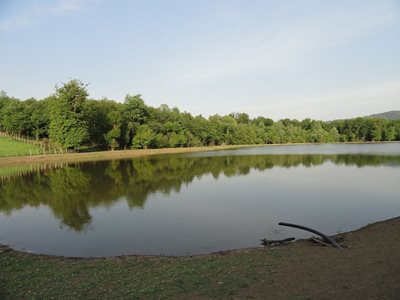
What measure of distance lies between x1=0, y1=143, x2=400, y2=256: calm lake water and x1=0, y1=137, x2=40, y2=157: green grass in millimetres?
28703

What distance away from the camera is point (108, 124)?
261 ft

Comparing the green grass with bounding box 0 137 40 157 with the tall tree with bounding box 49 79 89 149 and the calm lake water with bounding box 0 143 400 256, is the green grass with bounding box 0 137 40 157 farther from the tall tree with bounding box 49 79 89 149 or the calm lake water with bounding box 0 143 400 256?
the calm lake water with bounding box 0 143 400 256

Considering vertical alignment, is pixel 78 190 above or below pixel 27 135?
below

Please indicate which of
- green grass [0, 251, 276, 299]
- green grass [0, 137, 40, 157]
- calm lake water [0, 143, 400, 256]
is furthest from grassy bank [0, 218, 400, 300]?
green grass [0, 137, 40, 157]

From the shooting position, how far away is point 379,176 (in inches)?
1259

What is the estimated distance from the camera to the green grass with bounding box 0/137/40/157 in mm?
59562

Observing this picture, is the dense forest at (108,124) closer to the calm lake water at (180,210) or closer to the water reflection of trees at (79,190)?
the water reflection of trees at (79,190)

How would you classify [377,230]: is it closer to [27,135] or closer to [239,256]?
[239,256]

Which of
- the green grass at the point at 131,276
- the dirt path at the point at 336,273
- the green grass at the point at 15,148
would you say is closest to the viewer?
the dirt path at the point at 336,273

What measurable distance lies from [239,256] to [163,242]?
4.18 meters

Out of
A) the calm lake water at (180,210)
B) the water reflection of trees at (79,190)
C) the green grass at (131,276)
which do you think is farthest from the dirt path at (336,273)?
the water reflection of trees at (79,190)

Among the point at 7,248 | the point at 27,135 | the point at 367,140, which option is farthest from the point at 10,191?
the point at 367,140

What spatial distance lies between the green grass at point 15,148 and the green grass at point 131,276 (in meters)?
54.1

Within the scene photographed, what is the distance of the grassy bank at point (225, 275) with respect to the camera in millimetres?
7902
